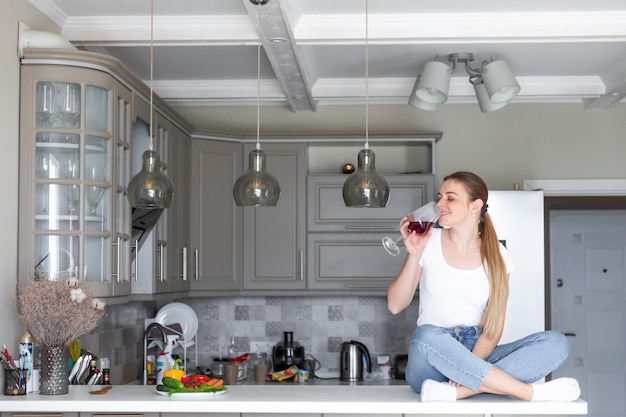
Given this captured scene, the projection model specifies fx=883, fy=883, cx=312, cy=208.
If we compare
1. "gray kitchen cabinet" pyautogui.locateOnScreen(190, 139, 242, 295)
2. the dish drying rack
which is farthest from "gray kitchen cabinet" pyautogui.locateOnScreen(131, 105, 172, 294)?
"gray kitchen cabinet" pyautogui.locateOnScreen(190, 139, 242, 295)

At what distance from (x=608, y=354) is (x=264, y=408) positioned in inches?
179

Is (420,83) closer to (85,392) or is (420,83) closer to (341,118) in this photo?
(341,118)

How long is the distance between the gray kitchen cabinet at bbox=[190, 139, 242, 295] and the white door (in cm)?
268

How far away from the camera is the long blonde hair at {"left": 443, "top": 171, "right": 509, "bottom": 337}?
316 cm

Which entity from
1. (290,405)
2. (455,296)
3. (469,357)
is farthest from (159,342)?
(469,357)

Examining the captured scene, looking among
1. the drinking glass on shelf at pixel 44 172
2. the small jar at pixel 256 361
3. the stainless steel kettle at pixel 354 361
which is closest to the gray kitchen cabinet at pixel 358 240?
the stainless steel kettle at pixel 354 361

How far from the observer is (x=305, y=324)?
19.9ft

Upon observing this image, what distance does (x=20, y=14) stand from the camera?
3.78 metres

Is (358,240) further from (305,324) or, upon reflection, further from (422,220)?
(422,220)

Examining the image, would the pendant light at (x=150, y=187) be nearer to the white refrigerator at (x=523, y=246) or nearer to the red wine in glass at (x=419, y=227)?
the red wine in glass at (x=419, y=227)

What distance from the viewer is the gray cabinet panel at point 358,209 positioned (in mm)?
5645

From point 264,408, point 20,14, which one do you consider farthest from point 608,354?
point 20,14

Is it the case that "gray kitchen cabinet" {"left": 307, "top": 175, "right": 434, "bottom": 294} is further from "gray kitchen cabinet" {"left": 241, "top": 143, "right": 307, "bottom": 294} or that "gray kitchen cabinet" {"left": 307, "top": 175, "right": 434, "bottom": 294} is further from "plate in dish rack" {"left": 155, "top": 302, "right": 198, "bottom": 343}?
"plate in dish rack" {"left": 155, "top": 302, "right": 198, "bottom": 343}

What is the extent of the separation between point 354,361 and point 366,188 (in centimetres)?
260
